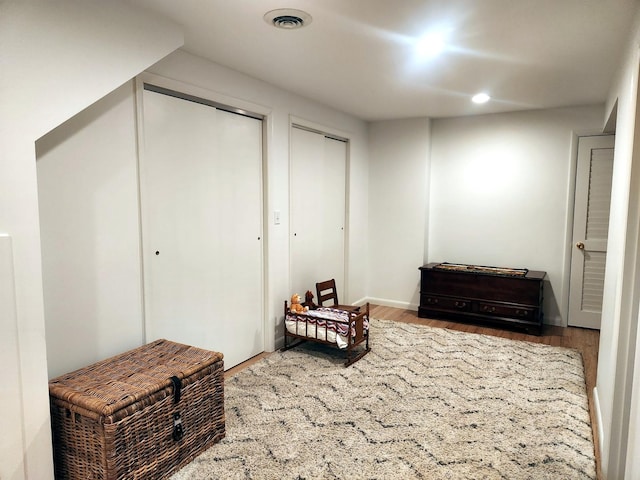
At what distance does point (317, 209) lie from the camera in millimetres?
4316

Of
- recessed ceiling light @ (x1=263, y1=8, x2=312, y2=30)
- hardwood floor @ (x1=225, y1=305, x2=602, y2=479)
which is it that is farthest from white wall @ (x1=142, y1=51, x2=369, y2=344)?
recessed ceiling light @ (x1=263, y1=8, x2=312, y2=30)

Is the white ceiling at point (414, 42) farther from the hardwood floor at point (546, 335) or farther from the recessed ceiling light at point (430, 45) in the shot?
the hardwood floor at point (546, 335)

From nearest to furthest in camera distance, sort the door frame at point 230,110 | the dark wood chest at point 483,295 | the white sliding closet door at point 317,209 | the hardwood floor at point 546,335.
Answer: the door frame at point 230,110 < the hardwood floor at point 546,335 < the white sliding closet door at point 317,209 < the dark wood chest at point 483,295

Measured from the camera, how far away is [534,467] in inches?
82.0

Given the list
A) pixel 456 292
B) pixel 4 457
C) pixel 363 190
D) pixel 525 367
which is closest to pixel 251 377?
pixel 4 457

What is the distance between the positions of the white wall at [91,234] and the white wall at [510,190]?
12.1 ft

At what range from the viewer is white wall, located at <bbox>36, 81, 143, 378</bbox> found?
6.69ft

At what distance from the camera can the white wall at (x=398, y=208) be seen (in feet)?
16.3

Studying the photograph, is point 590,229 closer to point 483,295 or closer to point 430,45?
point 483,295

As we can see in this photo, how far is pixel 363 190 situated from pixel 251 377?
2.90 metres

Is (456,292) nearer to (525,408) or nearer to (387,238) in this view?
(387,238)

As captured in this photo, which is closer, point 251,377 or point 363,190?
point 251,377

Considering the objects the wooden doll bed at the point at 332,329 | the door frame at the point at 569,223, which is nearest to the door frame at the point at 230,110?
the wooden doll bed at the point at 332,329

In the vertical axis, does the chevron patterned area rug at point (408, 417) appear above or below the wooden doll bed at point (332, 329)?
below
